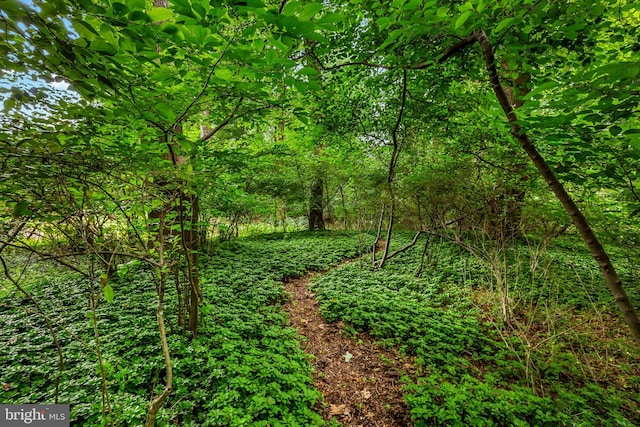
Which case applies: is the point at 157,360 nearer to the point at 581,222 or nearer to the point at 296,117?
the point at 296,117

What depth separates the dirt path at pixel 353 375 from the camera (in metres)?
2.85

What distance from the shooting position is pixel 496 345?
3.82 meters

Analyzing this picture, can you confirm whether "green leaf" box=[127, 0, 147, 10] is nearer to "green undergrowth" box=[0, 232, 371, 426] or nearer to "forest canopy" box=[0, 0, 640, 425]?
"forest canopy" box=[0, 0, 640, 425]

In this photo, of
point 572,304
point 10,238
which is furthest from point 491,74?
point 572,304

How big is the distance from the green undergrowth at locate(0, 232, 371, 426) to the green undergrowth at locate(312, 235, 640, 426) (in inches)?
52.5

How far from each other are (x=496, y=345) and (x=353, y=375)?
7.16 ft

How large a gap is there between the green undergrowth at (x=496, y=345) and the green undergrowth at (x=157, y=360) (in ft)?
4.38

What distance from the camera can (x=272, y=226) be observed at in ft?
45.5

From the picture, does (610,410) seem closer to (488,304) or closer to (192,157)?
(488,304)

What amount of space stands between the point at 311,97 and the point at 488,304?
194 inches

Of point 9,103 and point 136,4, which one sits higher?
point 136,4

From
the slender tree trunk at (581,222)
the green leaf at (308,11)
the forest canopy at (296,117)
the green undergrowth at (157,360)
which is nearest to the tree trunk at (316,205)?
the forest canopy at (296,117)

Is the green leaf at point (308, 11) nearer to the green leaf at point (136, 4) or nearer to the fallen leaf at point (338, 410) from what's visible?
the green leaf at point (136, 4)

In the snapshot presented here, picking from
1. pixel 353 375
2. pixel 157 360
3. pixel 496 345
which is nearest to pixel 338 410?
pixel 353 375
